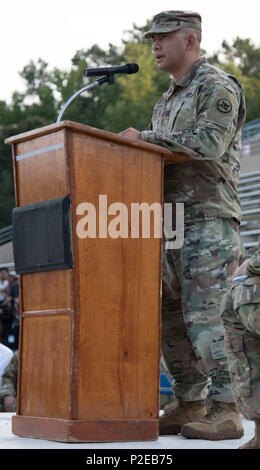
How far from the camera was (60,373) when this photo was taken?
2.76 m

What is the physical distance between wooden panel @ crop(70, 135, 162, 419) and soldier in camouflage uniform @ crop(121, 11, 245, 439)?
0.22m

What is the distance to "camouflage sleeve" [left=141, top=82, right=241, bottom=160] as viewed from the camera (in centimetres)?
311

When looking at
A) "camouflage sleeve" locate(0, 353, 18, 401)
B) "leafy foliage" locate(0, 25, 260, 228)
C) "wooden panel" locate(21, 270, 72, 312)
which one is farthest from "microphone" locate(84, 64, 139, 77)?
"leafy foliage" locate(0, 25, 260, 228)

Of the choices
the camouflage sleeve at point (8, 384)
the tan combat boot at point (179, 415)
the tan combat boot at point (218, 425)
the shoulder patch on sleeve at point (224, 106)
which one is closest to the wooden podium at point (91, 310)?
the tan combat boot at point (218, 425)

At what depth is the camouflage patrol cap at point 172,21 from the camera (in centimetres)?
331

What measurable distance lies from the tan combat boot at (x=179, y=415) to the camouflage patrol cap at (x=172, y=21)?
150cm

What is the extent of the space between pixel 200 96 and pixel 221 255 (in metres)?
0.63

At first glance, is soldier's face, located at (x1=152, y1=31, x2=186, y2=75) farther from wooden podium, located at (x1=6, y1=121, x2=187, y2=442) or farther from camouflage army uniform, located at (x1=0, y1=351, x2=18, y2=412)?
camouflage army uniform, located at (x1=0, y1=351, x2=18, y2=412)

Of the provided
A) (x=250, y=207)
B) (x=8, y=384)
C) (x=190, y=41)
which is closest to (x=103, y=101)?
(x=250, y=207)

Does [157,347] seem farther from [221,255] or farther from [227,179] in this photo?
[227,179]

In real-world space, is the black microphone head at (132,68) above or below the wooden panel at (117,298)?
above

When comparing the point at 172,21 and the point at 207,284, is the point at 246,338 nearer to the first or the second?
the point at 207,284

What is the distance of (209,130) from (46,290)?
0.87 m

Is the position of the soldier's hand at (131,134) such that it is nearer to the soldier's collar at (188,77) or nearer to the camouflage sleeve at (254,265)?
the soldier's collar at (188,77)
